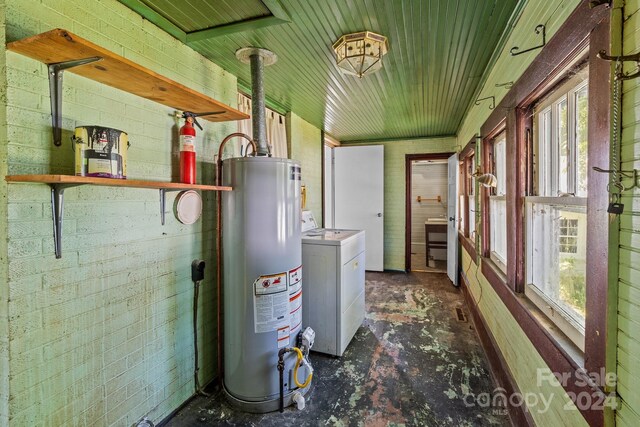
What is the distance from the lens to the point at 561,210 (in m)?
1.48

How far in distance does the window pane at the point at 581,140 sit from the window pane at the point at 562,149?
11 cm

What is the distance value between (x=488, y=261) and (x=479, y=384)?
0.97 m

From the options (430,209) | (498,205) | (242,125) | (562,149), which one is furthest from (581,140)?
(430,209)

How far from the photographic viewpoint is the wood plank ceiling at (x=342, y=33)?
1.65 m

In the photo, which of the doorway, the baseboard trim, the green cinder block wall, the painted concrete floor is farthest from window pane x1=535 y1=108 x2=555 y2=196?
the doorway

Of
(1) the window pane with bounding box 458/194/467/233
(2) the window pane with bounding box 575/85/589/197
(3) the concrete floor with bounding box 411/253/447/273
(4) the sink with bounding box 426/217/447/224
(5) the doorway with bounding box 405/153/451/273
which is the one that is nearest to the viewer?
(2) the window pane with bounding box 575/85/589/197

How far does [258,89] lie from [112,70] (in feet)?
3.25

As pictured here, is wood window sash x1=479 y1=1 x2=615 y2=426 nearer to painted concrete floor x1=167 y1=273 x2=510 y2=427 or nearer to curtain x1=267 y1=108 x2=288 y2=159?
painted concrete floor x1=167 y1=273 x2=510 y2=427

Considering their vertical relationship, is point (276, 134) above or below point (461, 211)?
above

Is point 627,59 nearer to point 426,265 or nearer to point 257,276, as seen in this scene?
point 257,276

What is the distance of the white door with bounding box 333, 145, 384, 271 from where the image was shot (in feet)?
17.1

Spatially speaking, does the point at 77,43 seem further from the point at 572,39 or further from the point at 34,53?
the point at 572,39

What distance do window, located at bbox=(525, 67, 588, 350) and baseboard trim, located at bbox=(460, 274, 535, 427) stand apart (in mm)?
566

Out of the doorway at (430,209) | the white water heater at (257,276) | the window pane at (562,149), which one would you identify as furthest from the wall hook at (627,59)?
the doorway at (430,209)
